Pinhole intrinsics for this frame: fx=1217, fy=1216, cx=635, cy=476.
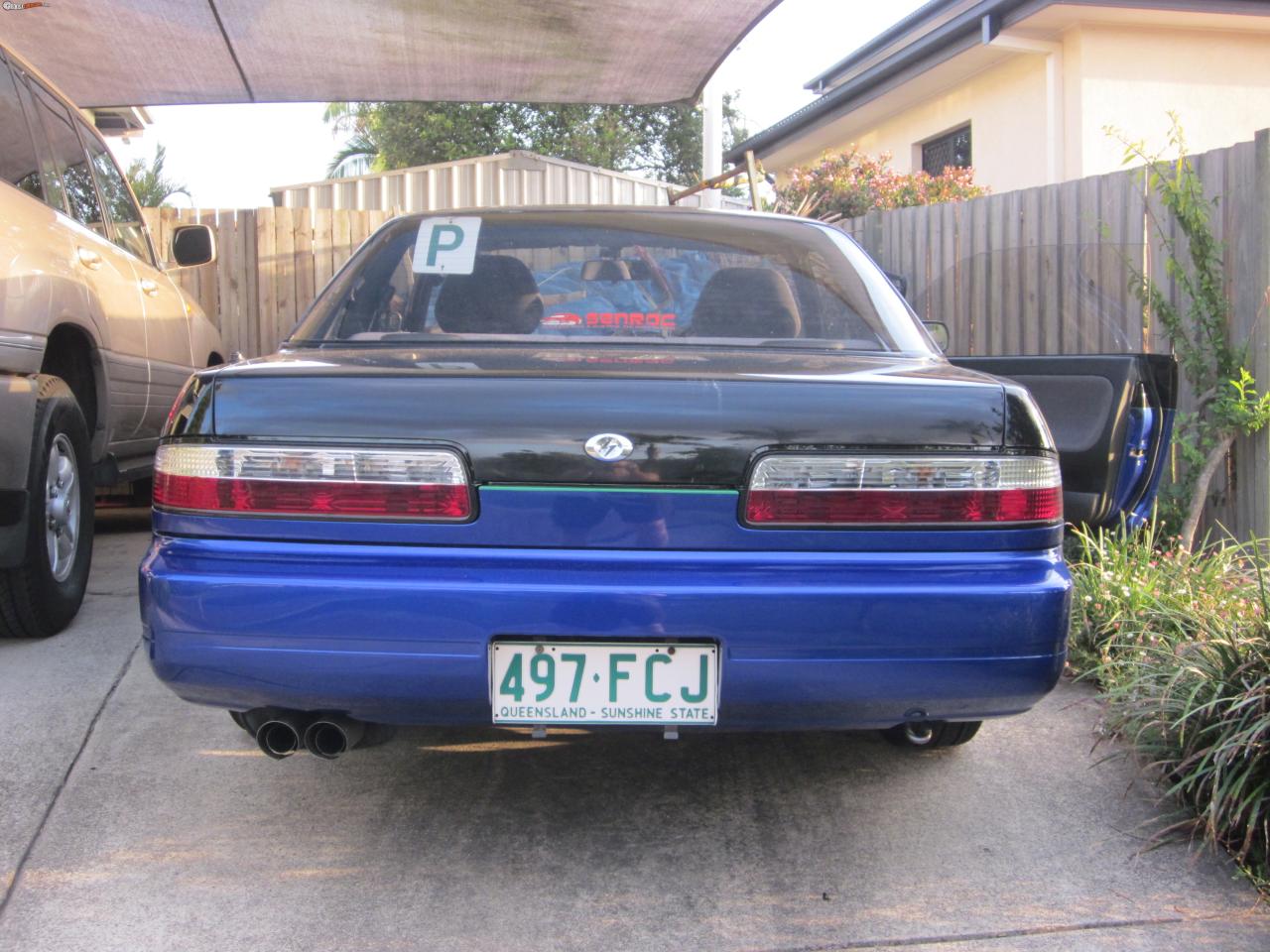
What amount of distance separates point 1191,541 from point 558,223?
3210 millimetres

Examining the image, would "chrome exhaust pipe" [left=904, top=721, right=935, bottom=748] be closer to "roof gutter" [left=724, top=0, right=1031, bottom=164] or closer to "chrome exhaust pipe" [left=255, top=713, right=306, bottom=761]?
"chrome exhaust pipe" [left=255, top=713, right=306, bottom=761]

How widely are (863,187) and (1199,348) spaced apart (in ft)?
30.8

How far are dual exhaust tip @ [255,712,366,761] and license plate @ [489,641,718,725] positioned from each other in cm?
40

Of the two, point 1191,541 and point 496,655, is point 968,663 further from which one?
point 1191,541

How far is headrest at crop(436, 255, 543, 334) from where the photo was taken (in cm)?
331

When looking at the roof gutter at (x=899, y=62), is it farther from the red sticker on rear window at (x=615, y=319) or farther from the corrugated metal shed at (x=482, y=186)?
the red sticker on rear window at (x=615, y=319)

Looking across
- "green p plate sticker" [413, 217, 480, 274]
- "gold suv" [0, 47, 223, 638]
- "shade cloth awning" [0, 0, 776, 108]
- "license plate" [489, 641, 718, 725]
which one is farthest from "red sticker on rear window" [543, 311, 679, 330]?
"shade cloth awning" [0, 0, 776, 108]

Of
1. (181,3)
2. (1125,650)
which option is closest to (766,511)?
(1125,650)

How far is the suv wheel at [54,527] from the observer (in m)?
4.03

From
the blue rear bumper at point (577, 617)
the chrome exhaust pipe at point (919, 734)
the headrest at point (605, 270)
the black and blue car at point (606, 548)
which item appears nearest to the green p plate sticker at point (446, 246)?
the headrest at point (605, 270)

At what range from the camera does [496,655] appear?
7.94ft

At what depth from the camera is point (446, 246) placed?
11.9 feet

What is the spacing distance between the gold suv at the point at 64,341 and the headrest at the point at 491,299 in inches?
59.9

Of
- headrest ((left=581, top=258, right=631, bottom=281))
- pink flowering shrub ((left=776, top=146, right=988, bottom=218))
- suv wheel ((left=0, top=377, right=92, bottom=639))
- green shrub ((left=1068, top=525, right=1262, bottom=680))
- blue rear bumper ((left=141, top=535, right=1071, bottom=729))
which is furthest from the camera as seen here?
pink flowering shrub ((left=776, top=146, right=988, bottom=218))
